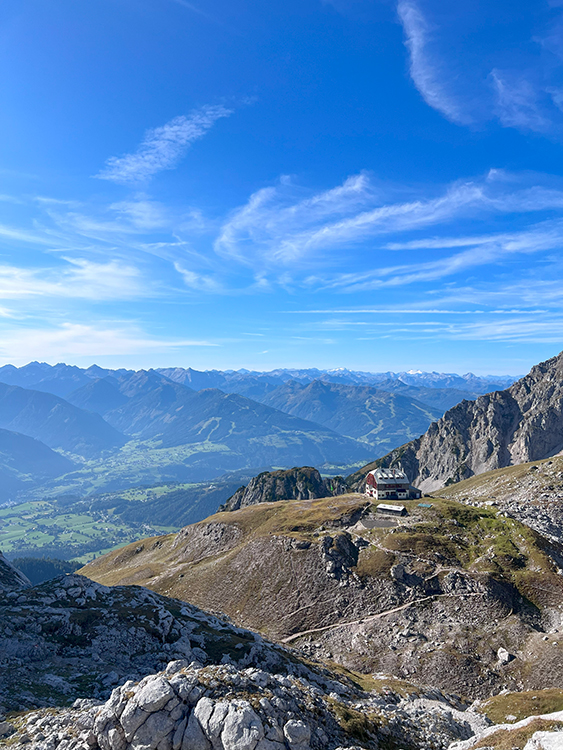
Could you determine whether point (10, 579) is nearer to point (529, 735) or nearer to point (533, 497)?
point (529, 735)

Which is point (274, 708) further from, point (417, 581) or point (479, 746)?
point (417, 581)

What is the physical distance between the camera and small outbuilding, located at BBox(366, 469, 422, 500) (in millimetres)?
132875

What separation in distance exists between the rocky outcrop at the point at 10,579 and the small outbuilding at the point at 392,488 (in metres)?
101

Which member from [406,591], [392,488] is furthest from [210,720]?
[392,488]

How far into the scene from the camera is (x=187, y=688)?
30.4 meters

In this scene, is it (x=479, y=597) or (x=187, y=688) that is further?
(x=479, y=597)

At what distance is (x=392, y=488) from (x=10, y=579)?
107622 millimetres

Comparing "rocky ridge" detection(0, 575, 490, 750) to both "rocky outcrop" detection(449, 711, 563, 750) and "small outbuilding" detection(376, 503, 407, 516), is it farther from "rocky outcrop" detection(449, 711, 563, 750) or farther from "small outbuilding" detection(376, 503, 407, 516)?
"small outbuilding" detection(376, 503, 407, 516)

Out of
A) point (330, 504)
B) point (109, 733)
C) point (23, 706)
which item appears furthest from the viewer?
point (330, 504)

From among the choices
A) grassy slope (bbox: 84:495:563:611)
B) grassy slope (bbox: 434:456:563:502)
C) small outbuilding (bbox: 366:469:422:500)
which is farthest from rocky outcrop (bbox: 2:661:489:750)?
grassy slope (bbox: 434:456:563:502)

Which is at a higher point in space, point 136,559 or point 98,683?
point 98,683

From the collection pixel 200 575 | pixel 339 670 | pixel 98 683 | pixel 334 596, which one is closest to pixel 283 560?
pixel 334 596

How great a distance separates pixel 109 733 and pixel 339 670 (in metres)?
44.1

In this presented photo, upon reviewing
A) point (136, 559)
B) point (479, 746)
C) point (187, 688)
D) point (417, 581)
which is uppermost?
point (187, 688)
